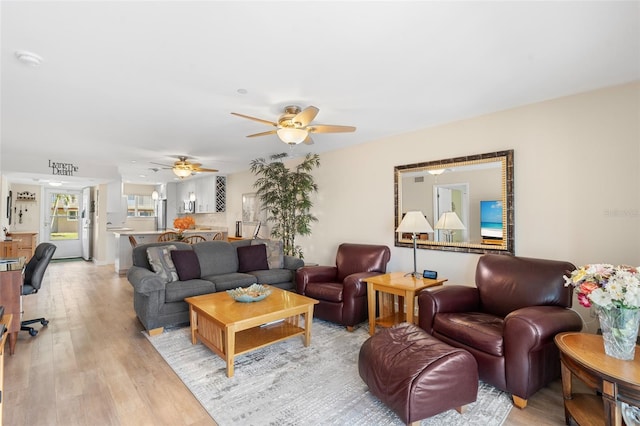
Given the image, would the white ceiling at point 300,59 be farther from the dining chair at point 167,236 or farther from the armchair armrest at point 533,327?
the dining chair at point 167,236

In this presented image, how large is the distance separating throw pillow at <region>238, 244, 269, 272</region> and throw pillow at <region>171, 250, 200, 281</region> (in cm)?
68

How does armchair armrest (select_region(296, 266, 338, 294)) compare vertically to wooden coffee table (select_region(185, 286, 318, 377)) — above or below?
above

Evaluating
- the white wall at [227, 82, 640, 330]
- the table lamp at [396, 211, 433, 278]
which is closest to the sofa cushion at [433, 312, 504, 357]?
the table lamp at [396, 211, 433, 278]

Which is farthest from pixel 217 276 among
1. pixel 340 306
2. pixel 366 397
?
pixel 366 397

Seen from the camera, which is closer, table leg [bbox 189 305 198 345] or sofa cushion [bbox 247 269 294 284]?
table leg [bbox 189 305 198 345]

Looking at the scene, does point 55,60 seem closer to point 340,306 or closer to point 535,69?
point 340,306

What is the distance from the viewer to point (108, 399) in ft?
7.20

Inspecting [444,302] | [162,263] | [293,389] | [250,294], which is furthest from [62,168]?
[444,302]

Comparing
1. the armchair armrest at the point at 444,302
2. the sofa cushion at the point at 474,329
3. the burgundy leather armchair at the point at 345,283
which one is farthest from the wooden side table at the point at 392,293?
the sofa cushion at the point at 474,329

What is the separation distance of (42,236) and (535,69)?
11.4 m

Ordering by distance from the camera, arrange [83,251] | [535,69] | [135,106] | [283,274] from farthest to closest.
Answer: [83,251], [283,274], [135,106], [535,69]

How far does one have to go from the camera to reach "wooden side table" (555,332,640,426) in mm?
1531

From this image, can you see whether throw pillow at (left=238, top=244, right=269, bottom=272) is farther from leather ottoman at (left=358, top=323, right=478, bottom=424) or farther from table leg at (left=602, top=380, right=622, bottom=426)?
table leg at (left=602, top=380, right=622, bottom=426)

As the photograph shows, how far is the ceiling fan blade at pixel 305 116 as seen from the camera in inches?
104
